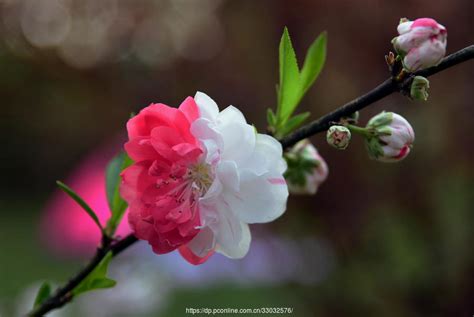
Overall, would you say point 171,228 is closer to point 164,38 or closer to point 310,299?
point 310,299

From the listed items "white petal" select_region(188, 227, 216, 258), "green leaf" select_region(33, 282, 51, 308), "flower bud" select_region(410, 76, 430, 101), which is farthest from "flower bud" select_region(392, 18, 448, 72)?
"green leaf" select_region(33, 282, 51, 308)

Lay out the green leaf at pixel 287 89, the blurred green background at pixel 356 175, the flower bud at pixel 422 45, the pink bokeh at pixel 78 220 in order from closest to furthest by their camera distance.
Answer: the flower bud at pixel 422 45, the green leaf at pixel 287 89, the blurred green background at pixel 356 175, the pink bokeh at pixel 78 220

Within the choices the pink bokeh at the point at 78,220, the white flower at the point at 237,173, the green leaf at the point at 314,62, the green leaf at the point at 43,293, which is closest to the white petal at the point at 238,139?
the white flower at the point at 237,173

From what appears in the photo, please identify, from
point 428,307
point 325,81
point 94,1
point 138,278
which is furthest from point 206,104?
point 94,1

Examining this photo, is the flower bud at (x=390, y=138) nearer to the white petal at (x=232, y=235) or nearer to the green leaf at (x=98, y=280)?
the white petal at (x=232, y=235)

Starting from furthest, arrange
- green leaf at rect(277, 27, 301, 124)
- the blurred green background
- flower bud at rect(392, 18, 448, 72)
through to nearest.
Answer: the blurred green background
green leaf at rect(277, 27, 301, 124)
flower bud at rect(392, 18, 448, 72)

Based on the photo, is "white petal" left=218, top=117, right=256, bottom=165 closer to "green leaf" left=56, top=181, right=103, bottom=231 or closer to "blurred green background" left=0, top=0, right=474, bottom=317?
"green leaf" left=56, top=181, right=103, bottom=231

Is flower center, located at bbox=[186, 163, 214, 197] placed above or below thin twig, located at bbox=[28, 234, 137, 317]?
above
